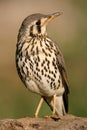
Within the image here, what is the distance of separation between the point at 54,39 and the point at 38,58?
28.8ft

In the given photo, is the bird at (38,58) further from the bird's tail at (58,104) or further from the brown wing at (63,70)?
the bird's tail at (58,104)

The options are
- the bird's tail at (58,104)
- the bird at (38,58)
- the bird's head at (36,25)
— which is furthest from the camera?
the bird's tail at (58,104)

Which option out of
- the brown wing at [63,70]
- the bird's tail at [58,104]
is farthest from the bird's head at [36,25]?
the bird's tail at [58,104]

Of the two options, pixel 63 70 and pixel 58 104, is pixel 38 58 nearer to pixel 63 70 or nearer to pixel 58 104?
pixel 63 70

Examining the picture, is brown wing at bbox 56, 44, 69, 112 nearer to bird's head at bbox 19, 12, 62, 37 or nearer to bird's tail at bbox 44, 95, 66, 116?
bird's tail at bbox 44, 95, 66, 116

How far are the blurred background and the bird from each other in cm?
174

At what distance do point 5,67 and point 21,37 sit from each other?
934 centimetres

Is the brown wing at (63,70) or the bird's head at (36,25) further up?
the bird's head at (36,25)

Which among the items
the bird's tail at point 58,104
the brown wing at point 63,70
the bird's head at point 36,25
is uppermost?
the bird's head at point 36,25

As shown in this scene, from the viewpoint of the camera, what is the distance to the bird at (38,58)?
12070 millimetres

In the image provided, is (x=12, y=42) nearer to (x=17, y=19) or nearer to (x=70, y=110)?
(x=17, y=19)

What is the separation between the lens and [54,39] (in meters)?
20.8

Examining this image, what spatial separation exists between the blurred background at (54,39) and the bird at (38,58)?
1.74 metres

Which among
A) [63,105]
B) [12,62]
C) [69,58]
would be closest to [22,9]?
[12,62]
